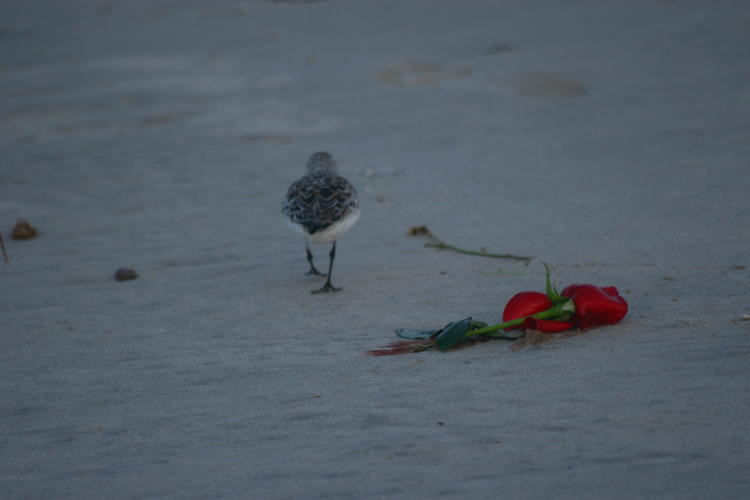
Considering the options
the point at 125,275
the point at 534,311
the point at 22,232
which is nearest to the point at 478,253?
the point at 534,311

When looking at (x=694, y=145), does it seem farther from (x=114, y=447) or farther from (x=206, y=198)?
(x=114, y=447)

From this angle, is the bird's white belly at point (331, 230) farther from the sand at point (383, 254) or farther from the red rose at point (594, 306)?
the red rose at point (594, 306)

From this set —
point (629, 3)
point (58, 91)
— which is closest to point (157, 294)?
point (58, 91)

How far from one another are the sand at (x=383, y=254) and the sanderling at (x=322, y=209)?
0.51m

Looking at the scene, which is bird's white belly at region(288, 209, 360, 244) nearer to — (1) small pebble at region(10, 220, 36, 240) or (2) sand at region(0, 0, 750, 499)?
(2) sand at region(0, 0, 750, 499)

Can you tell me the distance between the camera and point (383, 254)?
25.3 feet

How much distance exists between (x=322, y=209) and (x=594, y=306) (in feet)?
9.15

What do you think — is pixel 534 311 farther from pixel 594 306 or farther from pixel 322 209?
pixel 322 209

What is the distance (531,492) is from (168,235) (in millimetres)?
6410

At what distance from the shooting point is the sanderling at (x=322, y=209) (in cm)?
670

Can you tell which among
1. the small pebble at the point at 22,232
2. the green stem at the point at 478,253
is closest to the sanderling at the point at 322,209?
the green stem at the point at 478,253

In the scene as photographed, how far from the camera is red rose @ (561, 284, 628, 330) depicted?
474cm

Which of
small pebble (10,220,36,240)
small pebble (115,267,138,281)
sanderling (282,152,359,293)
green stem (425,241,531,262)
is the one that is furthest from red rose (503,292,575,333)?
small pebble (10,220,36,240)

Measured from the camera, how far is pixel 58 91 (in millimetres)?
15055
